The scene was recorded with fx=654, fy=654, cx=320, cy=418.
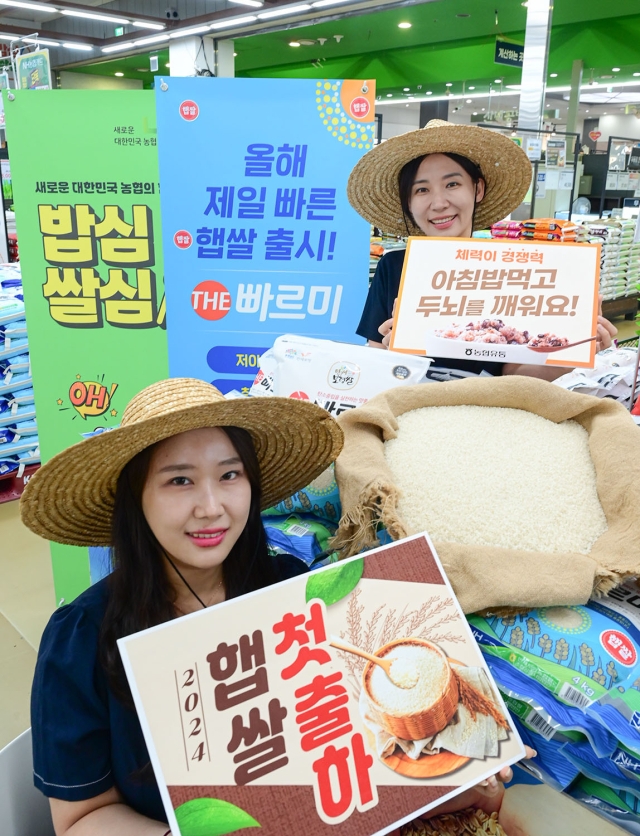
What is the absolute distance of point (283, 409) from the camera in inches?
36.6

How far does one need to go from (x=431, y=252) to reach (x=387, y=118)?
19989 millimetres

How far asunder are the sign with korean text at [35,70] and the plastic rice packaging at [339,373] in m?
3.66

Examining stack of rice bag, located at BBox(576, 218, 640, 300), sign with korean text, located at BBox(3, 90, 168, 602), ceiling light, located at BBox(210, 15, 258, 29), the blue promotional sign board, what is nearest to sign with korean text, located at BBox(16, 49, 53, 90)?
sign with korean text, located at BBox(3, 90, 168, 602)

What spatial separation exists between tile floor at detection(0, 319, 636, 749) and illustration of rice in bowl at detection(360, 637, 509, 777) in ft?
6.09

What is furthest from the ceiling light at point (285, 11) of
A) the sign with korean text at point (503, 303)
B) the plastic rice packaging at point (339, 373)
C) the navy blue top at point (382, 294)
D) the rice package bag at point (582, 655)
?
the rice package bag at point (582, 655)

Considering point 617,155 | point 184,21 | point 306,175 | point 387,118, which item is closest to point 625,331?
point 617,155

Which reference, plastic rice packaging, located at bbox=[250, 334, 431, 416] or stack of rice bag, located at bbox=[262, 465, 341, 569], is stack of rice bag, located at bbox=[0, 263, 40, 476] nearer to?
plastic rice packaging, located at bbox=[250, 334, 431, 416]

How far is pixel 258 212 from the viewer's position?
7.89ft

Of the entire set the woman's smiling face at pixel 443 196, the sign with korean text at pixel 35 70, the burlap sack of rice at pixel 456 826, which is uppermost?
the sign with korean text at pixel 35 70

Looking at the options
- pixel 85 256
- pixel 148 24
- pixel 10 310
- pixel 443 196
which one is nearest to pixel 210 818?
pixel 443 196

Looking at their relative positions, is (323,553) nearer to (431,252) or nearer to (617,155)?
(431,252)

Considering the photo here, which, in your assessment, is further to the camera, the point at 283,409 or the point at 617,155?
the point at 617,155

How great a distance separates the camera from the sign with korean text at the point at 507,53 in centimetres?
801

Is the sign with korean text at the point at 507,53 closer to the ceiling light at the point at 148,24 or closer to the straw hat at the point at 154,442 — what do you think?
the ceiling light at the point at 148,24
